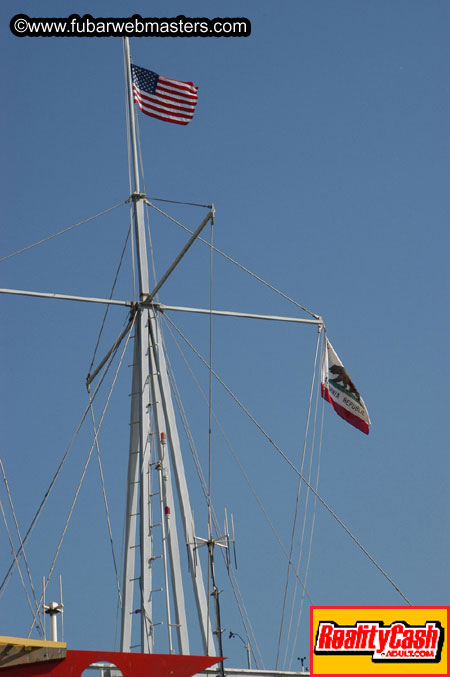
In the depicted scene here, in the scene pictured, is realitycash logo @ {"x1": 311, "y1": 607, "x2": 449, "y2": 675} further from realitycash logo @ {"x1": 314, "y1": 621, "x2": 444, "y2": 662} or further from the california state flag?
the california state flag

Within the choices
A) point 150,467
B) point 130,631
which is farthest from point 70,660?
point 150,467

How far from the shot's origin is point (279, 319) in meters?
31.2

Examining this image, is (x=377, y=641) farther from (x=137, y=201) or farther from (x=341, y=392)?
(x=137, y=201)

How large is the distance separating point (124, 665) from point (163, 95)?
56.7 feet

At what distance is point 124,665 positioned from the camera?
66.8 ft

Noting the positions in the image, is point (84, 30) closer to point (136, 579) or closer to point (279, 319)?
point (279, 319)

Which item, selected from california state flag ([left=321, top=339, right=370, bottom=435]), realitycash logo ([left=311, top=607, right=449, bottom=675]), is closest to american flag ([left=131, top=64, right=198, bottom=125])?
california state flag ([left=321, top=339, right=370, bottom=435])

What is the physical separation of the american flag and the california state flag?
7.15 metres

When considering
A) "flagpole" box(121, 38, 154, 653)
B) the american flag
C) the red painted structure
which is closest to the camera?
the red painted structure

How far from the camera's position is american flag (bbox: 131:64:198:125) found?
109 ft

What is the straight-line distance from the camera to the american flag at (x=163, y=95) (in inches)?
1304

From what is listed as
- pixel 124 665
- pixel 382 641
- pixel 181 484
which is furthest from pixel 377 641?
pixel 181 484

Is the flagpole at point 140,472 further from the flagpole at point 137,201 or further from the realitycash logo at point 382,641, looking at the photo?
the realitycash logo at point 382,641

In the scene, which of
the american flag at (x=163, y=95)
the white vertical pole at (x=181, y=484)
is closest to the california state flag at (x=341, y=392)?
the white vertical pole at (x=181, y=484)
